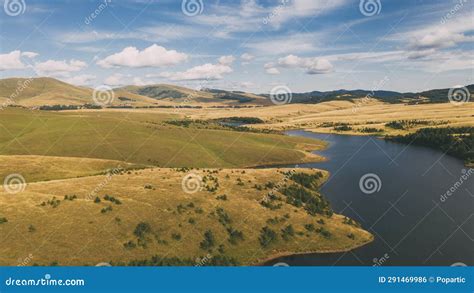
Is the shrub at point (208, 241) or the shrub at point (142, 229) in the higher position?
the shrub at point (142, 229)

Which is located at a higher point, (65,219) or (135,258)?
(65,219)

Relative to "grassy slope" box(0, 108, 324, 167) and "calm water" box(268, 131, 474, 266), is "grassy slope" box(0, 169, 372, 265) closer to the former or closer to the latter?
"calm water" box(268, 131, 474, 266)

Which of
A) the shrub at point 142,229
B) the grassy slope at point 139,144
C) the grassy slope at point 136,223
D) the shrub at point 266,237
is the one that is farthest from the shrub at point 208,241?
the grassy slope at point 139,144

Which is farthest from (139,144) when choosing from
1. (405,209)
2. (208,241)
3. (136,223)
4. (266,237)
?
(405,209)

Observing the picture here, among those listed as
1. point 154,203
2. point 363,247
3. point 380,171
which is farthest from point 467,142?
point 154,203

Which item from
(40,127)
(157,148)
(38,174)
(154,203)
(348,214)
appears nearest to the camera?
(154,203)

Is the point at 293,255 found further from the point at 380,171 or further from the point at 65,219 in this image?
the point at 380,171

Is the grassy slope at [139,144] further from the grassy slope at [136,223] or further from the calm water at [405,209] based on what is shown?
the grassy slope at [136,223]
